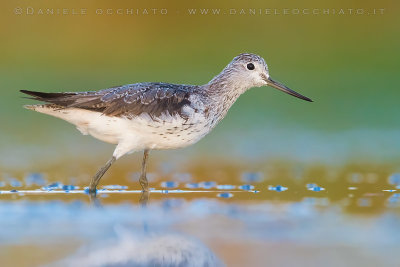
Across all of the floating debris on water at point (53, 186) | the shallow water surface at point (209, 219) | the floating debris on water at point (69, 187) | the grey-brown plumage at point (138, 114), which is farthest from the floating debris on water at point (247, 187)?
the floating debris on water at point (53, 186)

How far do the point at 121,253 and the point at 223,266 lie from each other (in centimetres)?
82

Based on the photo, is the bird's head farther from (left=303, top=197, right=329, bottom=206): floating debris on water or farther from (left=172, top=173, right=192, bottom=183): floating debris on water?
(left=303, top=197, right=329, bottom=206): floating debris on water

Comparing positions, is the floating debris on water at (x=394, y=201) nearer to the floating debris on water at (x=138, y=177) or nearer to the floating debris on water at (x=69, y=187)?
the floating debris on water at (x=138, y=177)

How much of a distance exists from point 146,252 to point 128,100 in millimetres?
3318

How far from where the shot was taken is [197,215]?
7.88m

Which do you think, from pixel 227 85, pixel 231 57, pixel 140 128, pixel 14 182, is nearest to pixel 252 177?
pixel 227 85

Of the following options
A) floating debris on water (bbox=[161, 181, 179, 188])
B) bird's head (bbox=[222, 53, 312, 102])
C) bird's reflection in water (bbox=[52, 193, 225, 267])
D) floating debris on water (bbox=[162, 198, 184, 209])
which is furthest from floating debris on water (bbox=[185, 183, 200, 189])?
bird's reflection in water (bbox=[52, 193, 225, 267])

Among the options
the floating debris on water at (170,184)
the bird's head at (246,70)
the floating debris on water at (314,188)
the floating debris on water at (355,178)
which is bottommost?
the floating debris on water at (170,184)

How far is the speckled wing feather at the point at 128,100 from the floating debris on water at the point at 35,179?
917 millimetres

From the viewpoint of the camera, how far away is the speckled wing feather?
9.41 m

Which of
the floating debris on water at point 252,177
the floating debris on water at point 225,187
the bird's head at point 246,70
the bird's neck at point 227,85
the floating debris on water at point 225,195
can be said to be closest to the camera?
the floating debris on water at point 225,195

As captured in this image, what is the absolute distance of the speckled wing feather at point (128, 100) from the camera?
941cm

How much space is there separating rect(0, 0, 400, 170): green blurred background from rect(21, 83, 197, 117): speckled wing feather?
9.98 ft

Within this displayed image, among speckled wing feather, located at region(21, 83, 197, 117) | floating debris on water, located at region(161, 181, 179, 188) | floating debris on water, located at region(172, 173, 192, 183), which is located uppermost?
speckled wing feather, located at region(21, 83, 197, 117)
